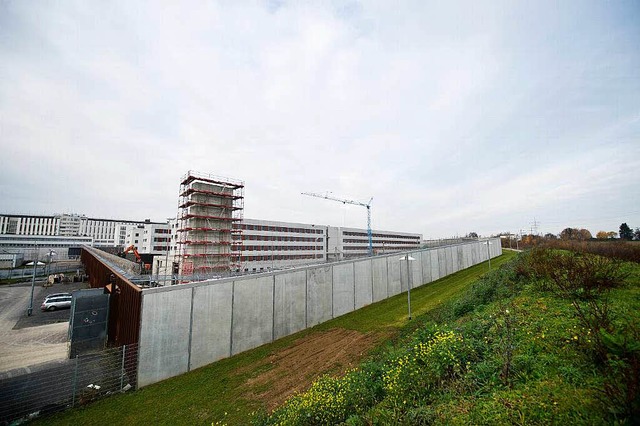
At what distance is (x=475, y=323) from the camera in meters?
8.82

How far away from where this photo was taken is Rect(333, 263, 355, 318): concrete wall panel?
2092 centimetres

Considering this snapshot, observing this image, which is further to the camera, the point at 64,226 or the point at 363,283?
the point at 64,226

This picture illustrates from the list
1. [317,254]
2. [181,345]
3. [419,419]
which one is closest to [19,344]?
[181,345]

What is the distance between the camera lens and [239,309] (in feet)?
49.6

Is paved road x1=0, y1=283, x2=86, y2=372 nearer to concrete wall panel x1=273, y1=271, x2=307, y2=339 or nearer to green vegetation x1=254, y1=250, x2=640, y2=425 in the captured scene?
concrete wall panel x1=273, y1=271, x2=307, y2=339

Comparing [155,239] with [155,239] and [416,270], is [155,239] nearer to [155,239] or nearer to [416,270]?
[155,239]

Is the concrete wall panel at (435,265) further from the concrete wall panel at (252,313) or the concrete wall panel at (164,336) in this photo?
the concrete wall panel at (164,336)

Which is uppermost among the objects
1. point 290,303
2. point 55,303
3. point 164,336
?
point 290,303

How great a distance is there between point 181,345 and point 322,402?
31.4ft

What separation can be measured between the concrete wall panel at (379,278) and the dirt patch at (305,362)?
8316 mm

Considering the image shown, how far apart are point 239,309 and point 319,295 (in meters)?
6.49

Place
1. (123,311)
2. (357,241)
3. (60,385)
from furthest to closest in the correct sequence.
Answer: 1. (357,241)
2. (123,311)
3. (60,385)

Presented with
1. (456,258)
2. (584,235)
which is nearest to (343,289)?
(456,258)

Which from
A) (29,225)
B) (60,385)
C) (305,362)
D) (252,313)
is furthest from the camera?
(29,225)
